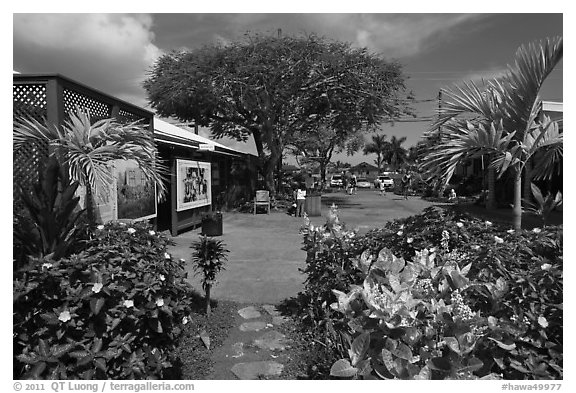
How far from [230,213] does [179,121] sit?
723cm

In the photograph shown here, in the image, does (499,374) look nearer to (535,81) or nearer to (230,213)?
(535,81)

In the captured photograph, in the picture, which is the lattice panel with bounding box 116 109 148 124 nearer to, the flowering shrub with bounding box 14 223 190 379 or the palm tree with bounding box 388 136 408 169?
the flowering shrub with bounding box 14 223 190 379

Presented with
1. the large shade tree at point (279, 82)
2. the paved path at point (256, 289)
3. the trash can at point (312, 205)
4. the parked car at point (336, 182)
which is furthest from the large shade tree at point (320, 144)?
the paved path at point (256, 289)

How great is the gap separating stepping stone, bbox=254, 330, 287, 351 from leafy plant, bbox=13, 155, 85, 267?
1.74 metres

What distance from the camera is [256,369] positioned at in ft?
9.82

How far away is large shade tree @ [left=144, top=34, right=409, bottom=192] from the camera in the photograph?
13.8 metres

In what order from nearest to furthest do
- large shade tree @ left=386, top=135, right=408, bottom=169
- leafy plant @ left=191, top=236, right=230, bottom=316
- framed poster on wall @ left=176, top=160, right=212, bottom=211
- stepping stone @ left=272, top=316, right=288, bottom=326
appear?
stepping stone @ left=272, top=316, right=288, bottom=326 < leafy plant @ left=191, top=236, right=230, bottom=316 < framed poster on wall @ left=176, top=160, right=212, bottom=211 < large shade tree @ left=386, top=135, right=408, bottom=169

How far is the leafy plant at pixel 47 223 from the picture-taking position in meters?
2.63

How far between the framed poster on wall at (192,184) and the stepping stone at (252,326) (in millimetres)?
6139

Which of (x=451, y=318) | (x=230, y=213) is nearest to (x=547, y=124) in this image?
(x=451, y=318)

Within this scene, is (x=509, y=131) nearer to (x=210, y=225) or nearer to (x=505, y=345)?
(x=505, y=345)

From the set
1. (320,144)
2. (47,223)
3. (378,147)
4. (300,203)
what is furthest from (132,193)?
(378,147)

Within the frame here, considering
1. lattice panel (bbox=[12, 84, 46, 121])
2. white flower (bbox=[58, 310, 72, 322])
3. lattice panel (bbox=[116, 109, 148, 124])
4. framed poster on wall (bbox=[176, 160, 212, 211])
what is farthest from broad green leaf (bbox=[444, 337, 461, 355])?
framed poster on wall (bbox=[176, 160, 212, 211])

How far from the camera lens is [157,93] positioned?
1645cm
